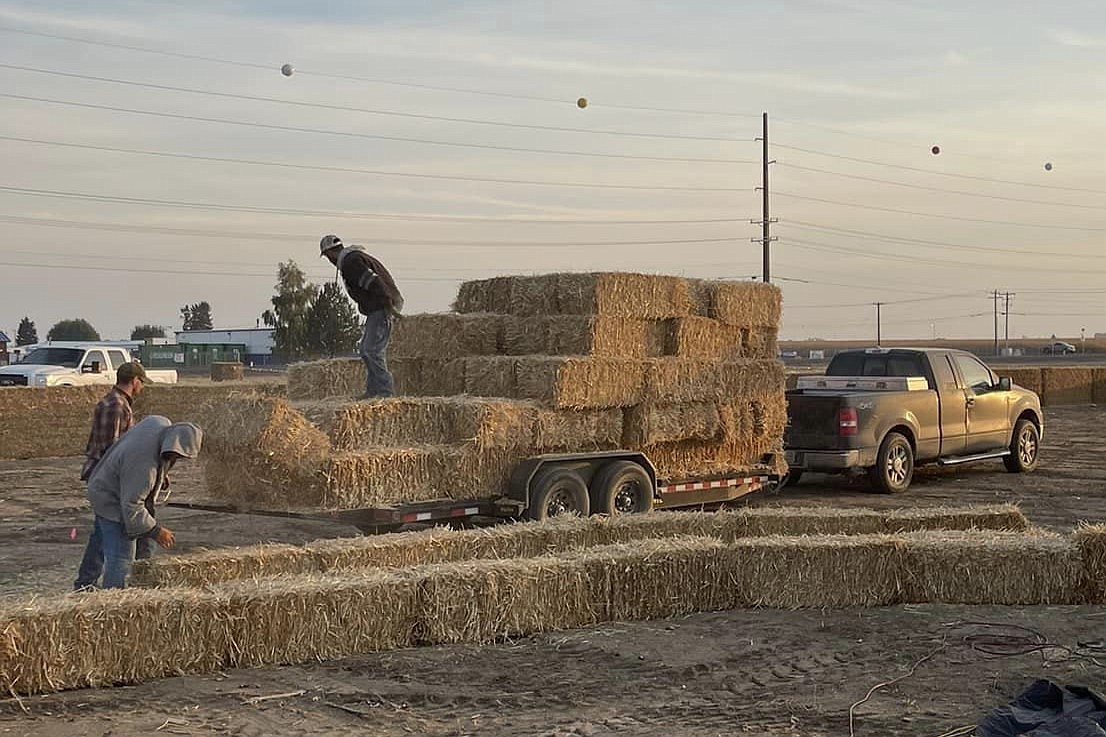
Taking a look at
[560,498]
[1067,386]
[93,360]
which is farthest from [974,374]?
[1067,386]

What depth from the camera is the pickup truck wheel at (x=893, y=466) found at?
55.7 feet

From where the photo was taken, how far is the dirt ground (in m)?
6.29

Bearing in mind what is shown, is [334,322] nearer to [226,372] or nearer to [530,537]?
[226,372]

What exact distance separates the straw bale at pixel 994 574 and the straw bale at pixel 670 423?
464cm

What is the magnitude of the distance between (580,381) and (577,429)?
0.52m

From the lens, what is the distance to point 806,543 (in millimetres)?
9320

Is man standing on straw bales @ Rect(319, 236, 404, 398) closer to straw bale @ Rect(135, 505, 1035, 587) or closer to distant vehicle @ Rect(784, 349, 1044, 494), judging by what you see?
straw bale @ Rect(135, 505, 1035, 587)

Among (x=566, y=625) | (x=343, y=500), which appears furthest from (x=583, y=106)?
(x=566, y=625)

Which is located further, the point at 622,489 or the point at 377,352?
the point at 622,489

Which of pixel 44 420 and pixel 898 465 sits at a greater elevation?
pixel 44 420

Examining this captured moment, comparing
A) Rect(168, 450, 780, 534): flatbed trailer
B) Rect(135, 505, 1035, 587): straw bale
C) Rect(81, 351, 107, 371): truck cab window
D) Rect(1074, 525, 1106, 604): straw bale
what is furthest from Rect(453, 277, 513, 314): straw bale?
Rect(81, 351, 107, 371): truck cab window

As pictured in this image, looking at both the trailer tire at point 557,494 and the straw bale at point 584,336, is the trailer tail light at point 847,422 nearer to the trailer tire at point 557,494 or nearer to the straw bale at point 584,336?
the straw bale at point 584,336

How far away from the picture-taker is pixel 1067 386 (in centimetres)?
4156

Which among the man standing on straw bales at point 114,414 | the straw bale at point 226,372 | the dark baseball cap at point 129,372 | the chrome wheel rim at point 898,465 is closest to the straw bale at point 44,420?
the chrome wheel rim at point 898,465
